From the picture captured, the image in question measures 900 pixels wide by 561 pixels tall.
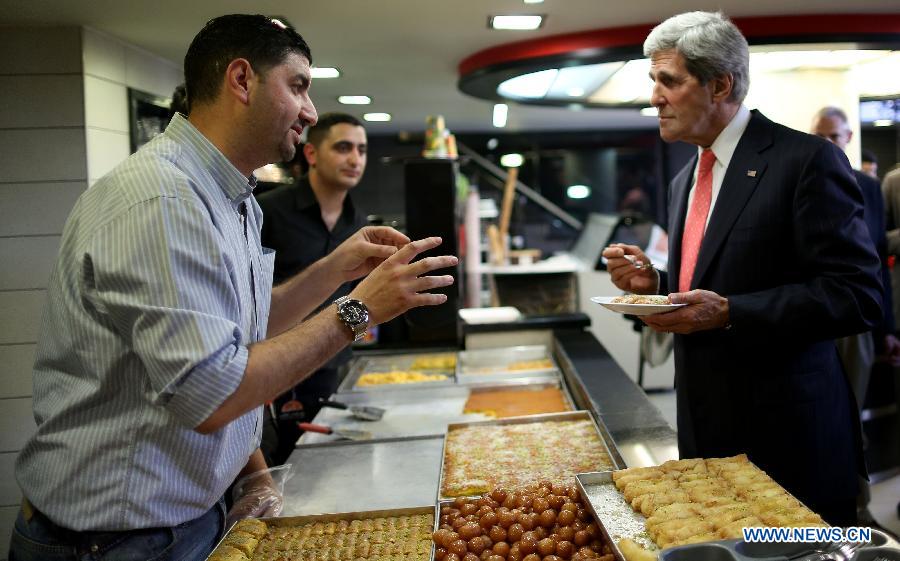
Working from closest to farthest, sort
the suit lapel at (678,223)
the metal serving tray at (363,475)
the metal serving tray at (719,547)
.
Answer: the metal serving tray at (719,547) < the metal serving tray at (363,475) < the suit lapel at (678,223)

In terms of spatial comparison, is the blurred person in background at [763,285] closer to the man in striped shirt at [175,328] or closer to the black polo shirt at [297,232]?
the man in striped shirt at [175,328]

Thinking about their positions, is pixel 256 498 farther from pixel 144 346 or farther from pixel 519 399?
pixel 519 399

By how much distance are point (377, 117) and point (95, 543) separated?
9.76 m

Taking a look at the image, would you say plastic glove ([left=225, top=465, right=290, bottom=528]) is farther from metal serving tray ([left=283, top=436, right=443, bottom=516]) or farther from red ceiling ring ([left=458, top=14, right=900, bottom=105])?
red ceiling ring ([left=458, top=14, right=900, bottom=105])

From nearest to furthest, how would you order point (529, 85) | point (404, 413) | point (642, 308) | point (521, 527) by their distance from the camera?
point (521, 527) < point (642, 308) < point (404, 413) < point (529, 85)

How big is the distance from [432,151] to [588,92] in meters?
3.84

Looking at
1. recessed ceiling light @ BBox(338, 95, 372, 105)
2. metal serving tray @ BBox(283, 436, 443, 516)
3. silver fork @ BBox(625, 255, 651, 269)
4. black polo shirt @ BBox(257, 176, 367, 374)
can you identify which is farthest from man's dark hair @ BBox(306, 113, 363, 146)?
recessed ceiling light @ BBox(338, 95, 372, 105)

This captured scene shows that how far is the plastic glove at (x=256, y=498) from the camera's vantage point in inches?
75.4

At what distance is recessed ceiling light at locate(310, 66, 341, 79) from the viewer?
6.70 metres

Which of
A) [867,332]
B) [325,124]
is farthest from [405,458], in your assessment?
[867,332]

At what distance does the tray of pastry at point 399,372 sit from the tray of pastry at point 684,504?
1862 millimetres

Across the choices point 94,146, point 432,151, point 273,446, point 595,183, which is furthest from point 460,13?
point 595,183

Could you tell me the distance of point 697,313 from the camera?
186 centimetres

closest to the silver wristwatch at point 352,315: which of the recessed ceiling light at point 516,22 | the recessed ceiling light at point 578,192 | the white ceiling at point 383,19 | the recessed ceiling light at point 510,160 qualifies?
the white ceiling at point 383,19
